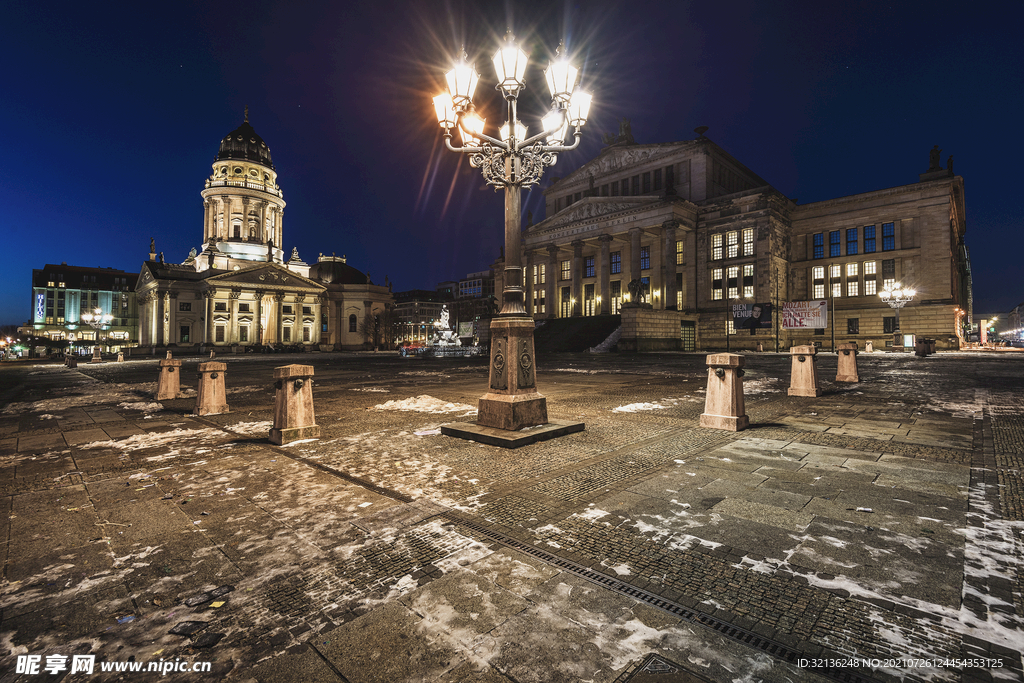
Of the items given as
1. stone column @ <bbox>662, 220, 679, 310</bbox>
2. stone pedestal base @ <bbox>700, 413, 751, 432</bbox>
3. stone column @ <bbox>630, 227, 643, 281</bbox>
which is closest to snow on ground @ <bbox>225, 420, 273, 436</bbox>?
stone pedestal base @ <bbox>700, 413, 751, 432</bbox>

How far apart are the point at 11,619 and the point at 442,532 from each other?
2.45 meters

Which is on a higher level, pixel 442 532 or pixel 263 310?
pixel 263 310

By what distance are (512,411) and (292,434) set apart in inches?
138

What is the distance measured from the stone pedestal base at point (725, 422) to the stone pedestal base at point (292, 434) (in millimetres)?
6561

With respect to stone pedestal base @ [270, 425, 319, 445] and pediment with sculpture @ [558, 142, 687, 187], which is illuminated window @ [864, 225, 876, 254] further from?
stone pedestal base @ [270, 425, 319, 445]

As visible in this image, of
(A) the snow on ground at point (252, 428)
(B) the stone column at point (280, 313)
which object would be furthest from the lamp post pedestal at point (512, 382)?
(B) the stone column at point (280, 313)

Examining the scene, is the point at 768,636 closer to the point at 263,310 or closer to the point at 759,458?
the point at 759,458

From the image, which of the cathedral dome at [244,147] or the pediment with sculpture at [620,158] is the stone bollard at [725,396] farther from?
the cathedral dome at [244,147]

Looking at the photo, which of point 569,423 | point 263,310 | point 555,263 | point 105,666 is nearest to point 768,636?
point 105,666

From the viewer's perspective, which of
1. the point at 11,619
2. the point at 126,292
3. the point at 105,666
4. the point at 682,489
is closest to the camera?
the point at 105,666

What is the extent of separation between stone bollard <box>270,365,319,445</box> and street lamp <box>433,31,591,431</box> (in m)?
2.84

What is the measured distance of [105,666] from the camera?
6.73ft

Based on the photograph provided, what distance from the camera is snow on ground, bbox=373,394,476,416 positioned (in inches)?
383

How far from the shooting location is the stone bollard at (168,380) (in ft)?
39.4
